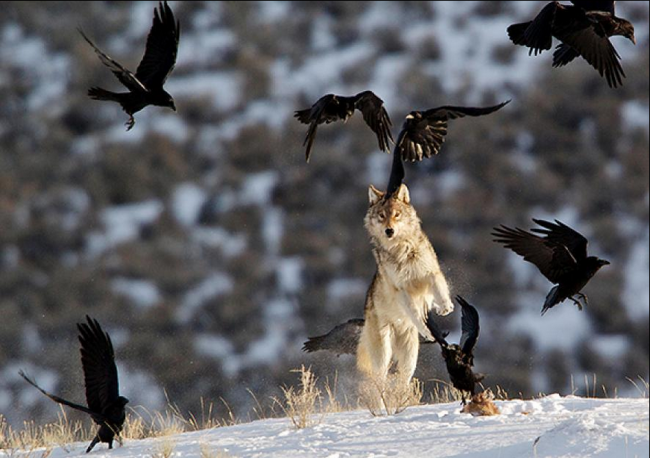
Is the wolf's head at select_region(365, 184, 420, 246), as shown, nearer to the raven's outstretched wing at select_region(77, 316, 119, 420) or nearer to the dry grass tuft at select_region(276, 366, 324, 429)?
the dry grass tuft at select_region(276, 366, 324, 429)

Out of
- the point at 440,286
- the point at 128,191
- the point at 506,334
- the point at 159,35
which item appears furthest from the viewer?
the point at 128,191

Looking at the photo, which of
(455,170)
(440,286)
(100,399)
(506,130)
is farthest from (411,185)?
(100,399)

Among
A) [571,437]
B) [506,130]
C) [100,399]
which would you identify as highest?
[506,130]

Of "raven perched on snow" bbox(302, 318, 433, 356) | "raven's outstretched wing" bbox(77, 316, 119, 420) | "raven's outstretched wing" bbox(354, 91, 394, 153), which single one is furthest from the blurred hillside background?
A: "raven's outstretched wing" bbox(77, 316, 119, 420)

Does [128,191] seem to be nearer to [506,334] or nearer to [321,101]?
[506,334]

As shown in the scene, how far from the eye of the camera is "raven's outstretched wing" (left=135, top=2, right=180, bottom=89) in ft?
24.8

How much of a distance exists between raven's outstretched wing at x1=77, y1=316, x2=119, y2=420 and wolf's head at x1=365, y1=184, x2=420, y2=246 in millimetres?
3192

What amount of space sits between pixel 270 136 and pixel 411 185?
208 inches

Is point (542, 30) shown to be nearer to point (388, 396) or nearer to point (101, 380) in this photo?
point (388, 396)

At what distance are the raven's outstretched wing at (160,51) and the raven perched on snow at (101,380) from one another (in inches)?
70.5

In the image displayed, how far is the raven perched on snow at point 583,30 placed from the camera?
7414mm

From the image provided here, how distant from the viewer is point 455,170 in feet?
98.2

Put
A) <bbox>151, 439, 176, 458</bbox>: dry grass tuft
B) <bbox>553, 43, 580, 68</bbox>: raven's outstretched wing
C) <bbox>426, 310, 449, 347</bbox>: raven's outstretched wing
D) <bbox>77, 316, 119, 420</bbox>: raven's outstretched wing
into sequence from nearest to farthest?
<bbox>151, 439, 176, 458</bbox>: dry grass tuft, <bbox>77, 316, 119, 420</bbox>: raven's outstretched wing, <bbox>426, 310, 449, 347</bbox>: raven's outstretched wing, <bbox>553, 43, 580, 68</bbox>: raven's outstretched wing

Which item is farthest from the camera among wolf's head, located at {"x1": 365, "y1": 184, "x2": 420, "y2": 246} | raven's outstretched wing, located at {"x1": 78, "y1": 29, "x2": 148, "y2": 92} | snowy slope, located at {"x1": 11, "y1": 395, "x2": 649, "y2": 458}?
wolf's head, located at {"x1": 365, "y1": 184, "x2": 420, "y2": 246}
